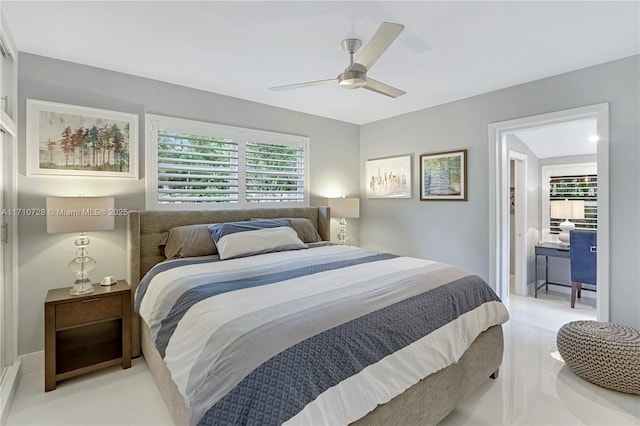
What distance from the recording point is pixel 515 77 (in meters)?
3.14

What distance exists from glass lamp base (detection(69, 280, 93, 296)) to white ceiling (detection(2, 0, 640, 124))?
1901 mm

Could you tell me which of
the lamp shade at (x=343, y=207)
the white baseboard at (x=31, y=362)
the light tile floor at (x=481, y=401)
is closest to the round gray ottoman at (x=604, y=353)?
the light tile floor at (x=481, y=401)

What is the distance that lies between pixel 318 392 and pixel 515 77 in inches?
136

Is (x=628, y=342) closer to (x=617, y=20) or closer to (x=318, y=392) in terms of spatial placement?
(x=617, y=20)

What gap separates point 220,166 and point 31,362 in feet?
7.82

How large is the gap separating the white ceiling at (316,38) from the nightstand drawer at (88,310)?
6.60 feet

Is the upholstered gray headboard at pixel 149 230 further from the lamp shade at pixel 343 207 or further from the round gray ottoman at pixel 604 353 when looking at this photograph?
the round gray ottoman at pixel 604 353

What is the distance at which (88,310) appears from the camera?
2.40 meters

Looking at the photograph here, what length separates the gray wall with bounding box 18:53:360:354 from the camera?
2.54m

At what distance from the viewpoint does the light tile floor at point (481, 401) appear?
194 centimetres

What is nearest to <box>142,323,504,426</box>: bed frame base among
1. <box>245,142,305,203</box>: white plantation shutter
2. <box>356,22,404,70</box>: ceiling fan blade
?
<box>356,22,404,70</box>: ceiling fan blade

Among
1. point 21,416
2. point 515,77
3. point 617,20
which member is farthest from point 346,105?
point 21,416

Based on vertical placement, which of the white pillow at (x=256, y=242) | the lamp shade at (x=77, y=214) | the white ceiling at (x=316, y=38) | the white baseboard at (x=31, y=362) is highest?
the white ceiling at (x=316, y=38)

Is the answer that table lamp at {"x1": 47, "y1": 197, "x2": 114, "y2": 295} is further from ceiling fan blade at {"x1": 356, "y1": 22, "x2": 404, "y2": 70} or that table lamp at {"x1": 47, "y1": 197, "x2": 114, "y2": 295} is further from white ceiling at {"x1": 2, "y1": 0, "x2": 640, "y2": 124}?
ceiling fan blade at {"x1": 356, "y1": 22, "x2": 404, "y2": 70}
